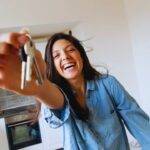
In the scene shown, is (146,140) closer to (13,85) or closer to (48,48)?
(48,48)

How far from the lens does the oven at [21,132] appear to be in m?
1.95

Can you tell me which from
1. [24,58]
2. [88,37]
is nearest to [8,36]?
[24,58]

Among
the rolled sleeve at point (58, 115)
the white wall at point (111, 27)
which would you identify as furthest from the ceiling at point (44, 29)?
the rolled sleeve at point (58, 115)

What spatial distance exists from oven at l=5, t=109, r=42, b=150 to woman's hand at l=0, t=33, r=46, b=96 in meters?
1.40

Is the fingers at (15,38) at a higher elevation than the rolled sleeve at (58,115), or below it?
higher

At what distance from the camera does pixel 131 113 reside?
100 cm

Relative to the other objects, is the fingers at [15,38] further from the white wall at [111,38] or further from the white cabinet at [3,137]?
the white cabinet at [3,137]

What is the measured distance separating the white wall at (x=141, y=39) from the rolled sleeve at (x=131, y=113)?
93 centimetres

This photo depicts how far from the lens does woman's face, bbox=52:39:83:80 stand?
38.7 inches

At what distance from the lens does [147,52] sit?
1.87 metres

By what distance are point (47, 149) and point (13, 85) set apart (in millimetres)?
1560

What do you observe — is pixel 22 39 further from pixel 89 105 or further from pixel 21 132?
pixel 21 132

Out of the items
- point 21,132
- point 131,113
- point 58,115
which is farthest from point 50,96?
point 21,132

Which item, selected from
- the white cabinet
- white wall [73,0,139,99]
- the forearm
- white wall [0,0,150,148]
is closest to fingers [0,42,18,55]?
the forearm
